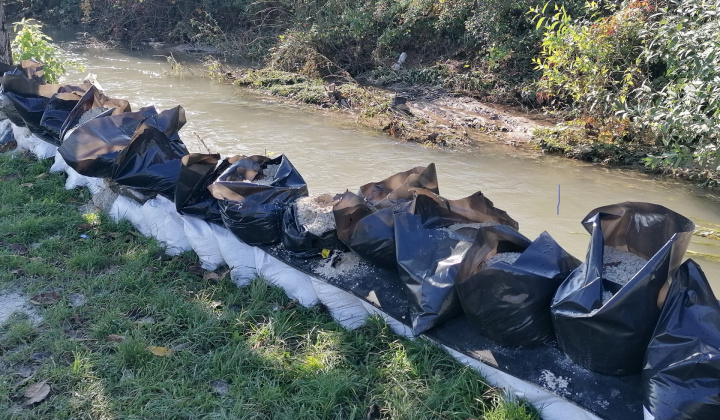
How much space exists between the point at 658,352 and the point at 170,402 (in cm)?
208

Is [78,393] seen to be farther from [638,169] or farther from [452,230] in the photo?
[638,169]

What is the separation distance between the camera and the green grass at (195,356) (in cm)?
260

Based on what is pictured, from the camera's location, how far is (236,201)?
145 inches

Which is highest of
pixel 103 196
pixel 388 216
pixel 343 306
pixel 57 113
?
pixel 388 216

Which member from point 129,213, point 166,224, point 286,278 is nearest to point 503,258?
point 286,278

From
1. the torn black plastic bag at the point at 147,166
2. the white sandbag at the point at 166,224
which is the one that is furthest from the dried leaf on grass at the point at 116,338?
Result: the torn black plastic bag at the point at 147,166

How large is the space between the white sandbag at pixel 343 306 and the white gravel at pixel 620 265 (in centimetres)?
127

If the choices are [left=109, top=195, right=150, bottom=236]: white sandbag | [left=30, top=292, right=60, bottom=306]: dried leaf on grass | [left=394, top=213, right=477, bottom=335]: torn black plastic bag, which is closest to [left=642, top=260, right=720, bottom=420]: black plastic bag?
[left=394, top=213, right=477, bottom=335]: torn black plastic bag

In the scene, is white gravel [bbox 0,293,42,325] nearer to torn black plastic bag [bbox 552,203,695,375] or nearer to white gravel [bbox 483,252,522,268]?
white gravel [bbox 483,252,522,268]

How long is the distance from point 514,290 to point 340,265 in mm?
1128

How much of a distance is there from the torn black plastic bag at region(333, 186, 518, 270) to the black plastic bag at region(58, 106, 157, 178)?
221 cm

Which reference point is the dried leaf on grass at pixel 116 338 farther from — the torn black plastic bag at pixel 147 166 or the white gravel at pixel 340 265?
the torn black plastic bag at pixel 147 166

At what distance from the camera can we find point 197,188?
4020mm

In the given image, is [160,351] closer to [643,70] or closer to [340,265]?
[340,265]
